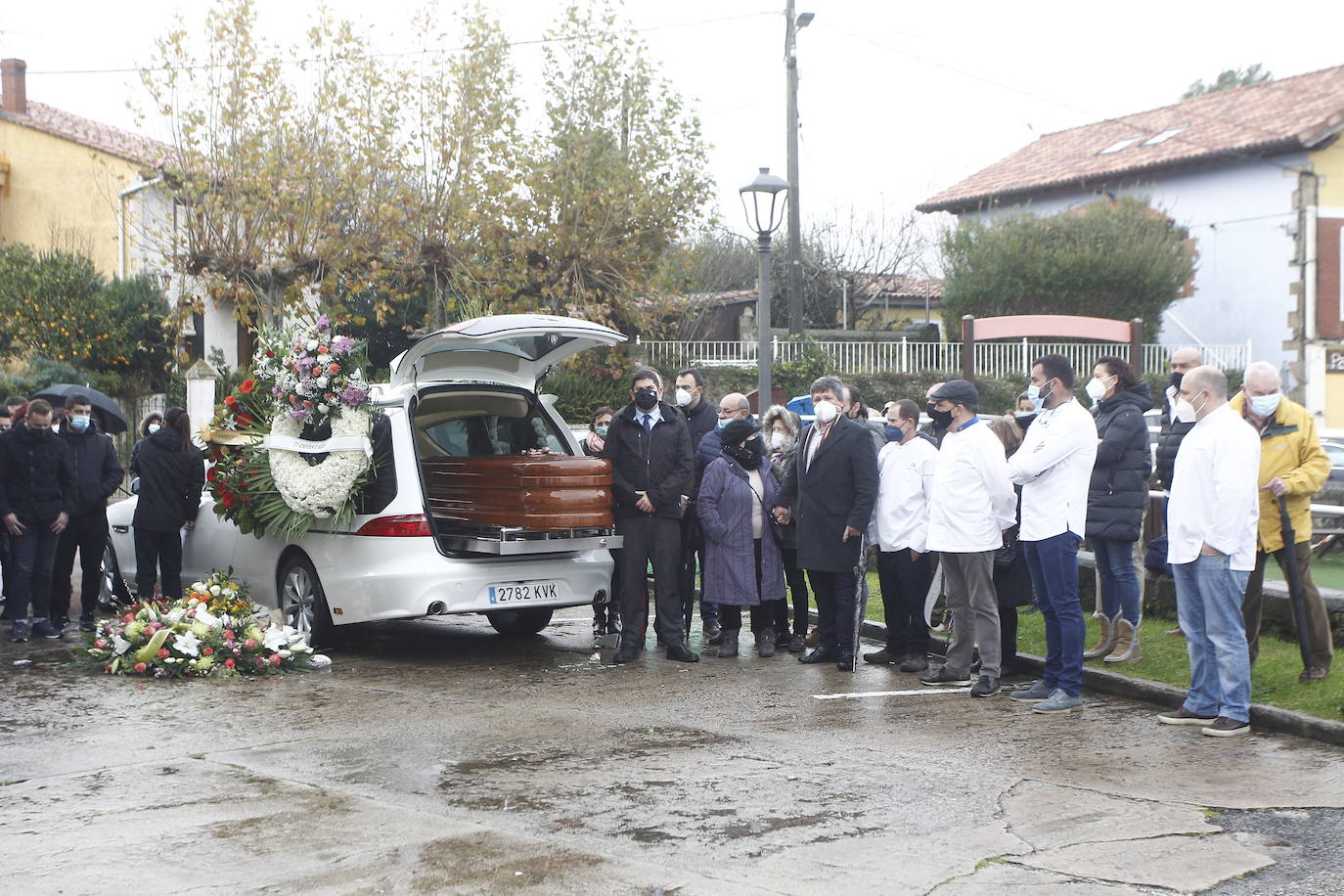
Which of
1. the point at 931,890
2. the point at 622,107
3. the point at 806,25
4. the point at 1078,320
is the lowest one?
the point at 931,890

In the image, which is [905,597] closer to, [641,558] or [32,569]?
[641,558]

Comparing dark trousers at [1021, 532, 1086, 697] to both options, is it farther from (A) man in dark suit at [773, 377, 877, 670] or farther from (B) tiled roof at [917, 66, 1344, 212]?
(B) tiled roof at [917, 66, 1344, 212]

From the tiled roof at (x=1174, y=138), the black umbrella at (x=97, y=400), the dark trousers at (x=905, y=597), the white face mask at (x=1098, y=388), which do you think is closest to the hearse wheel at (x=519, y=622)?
the dark trousers at (x=905, y=597)

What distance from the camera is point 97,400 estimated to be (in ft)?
39.5

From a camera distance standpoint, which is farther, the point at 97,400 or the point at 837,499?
the point at 97,400

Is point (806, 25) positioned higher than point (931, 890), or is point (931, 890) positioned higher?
point (806, 25)

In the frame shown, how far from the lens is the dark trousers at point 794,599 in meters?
9.96

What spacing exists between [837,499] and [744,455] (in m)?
0.88

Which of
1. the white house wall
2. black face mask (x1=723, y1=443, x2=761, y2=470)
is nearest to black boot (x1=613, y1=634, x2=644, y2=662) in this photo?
black face mask (x1=723, y1=443, x2=761, y2=470)

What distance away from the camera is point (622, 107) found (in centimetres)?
2525

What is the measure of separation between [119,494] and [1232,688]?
18.2m

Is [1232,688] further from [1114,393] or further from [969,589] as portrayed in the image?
[1114,393]

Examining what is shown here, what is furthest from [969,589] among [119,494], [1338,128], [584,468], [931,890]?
[1338,128]

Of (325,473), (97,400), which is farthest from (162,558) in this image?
(325,473)
